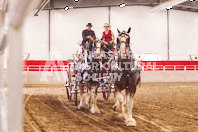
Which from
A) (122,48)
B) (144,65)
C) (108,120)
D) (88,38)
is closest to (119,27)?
(144,65)

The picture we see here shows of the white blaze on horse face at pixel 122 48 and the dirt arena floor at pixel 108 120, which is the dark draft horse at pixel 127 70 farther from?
the dirt arena floor at pixel 108 120

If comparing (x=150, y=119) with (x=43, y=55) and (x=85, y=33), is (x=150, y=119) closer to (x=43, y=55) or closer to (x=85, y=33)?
(x=85, y=33)

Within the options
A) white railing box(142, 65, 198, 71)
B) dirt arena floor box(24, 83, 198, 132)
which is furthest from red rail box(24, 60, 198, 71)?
dirt arena floor box(24, 83, 198, 132)

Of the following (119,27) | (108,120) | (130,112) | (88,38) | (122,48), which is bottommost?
(108,120)

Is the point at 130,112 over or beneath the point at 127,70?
beneath

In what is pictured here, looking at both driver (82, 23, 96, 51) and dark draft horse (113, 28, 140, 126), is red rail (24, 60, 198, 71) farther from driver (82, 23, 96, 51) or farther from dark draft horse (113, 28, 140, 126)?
dark draft horse (113, 28, 140, 126)

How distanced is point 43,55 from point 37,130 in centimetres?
1634

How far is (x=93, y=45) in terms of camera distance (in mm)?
6289

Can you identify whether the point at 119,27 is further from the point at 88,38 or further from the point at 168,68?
the point at 88,38

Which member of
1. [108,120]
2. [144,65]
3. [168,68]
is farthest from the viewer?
[168,68]

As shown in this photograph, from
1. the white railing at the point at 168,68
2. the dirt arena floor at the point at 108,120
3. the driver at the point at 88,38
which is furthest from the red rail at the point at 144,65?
the dirt arena floor at the point at 108,120

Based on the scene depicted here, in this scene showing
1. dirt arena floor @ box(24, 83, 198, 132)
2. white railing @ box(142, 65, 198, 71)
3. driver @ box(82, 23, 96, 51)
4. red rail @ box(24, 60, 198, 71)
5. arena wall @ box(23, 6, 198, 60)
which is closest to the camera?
dirt arena floor @ box(24, 83, 198, 132)

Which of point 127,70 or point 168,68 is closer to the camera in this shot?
point 127,70

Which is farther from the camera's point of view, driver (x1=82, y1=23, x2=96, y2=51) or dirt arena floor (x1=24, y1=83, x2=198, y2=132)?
driver (x1=82, y1=23, x2=96, y2=51)
